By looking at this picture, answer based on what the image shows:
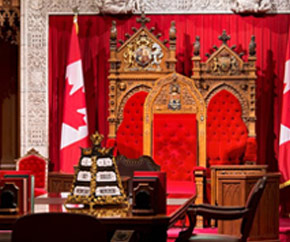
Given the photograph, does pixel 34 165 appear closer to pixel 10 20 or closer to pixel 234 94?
pixel 10 20

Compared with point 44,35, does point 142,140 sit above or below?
below

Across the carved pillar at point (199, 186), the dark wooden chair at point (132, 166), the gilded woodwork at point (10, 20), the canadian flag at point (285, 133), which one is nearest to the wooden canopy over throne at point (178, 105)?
the canadian flag at point (285, 133)

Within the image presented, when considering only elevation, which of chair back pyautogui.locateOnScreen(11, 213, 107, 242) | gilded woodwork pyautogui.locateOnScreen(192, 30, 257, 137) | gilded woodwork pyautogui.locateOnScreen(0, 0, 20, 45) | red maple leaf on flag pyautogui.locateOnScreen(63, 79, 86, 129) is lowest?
chair back pyautogui.locateOnScreen(11, 213, 107, 242)

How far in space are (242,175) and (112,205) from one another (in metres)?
3.31

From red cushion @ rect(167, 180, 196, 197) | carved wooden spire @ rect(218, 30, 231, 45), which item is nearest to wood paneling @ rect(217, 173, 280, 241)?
red cushion @ rect(167, 180, 196, 197)

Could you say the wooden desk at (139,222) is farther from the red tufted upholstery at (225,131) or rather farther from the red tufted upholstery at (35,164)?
the red tufted upholstery at (35,164)

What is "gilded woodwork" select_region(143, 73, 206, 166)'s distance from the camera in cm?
852

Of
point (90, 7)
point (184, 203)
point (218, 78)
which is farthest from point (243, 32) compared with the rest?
point (184, 203)

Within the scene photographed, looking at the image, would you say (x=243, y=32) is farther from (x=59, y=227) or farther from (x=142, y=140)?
(x=59, y=227)

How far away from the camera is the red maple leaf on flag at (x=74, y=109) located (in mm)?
9008

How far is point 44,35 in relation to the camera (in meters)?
9.46

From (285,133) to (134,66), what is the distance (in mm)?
2217

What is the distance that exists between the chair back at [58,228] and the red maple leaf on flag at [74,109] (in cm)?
661

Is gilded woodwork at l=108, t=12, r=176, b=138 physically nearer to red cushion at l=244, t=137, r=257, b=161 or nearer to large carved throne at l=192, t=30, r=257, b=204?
large carved throne at l=192, t=30, r=257, b=204
